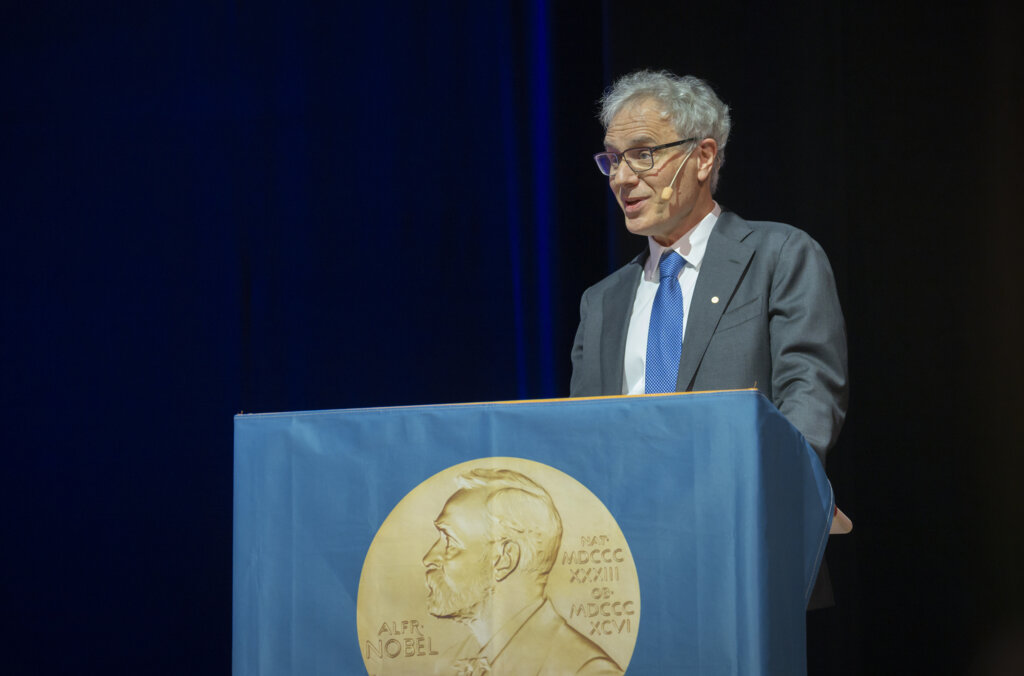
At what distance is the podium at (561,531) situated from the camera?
3.95ft

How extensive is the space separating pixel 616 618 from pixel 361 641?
1.02ft

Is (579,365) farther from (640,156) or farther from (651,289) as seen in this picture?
(640,156)

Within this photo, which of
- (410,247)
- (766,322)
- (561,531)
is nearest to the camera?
(561,531)

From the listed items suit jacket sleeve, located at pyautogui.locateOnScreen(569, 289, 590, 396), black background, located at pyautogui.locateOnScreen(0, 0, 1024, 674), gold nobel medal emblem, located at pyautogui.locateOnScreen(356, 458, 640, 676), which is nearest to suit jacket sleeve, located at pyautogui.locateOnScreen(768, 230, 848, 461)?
suit jacket sleeve, located at pyautogui.locateOnScreen(569, 289, 590, 396)

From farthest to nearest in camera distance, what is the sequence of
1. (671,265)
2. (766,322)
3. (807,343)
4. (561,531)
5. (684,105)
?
1. (684,105)
2. (671,265)
3. (766,322)
4. (807,343)
5. (561,531)

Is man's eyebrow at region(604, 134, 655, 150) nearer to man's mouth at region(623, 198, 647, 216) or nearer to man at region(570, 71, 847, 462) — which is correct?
man at region(570, 71, 847, 462)

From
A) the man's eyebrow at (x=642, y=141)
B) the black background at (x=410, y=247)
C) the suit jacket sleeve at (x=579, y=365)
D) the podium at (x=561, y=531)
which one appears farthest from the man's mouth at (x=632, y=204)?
the podium at (x=561, y=531)

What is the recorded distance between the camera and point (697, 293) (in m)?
2.02

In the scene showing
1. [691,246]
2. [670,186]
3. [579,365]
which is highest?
[670,186]

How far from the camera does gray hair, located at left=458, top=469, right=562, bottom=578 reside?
1.24 meters

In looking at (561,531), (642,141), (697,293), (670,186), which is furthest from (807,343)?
(561,531)

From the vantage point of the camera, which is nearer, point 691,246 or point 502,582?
point 502,582

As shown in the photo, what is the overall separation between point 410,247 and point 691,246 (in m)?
1.09

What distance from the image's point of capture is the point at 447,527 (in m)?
1.29
